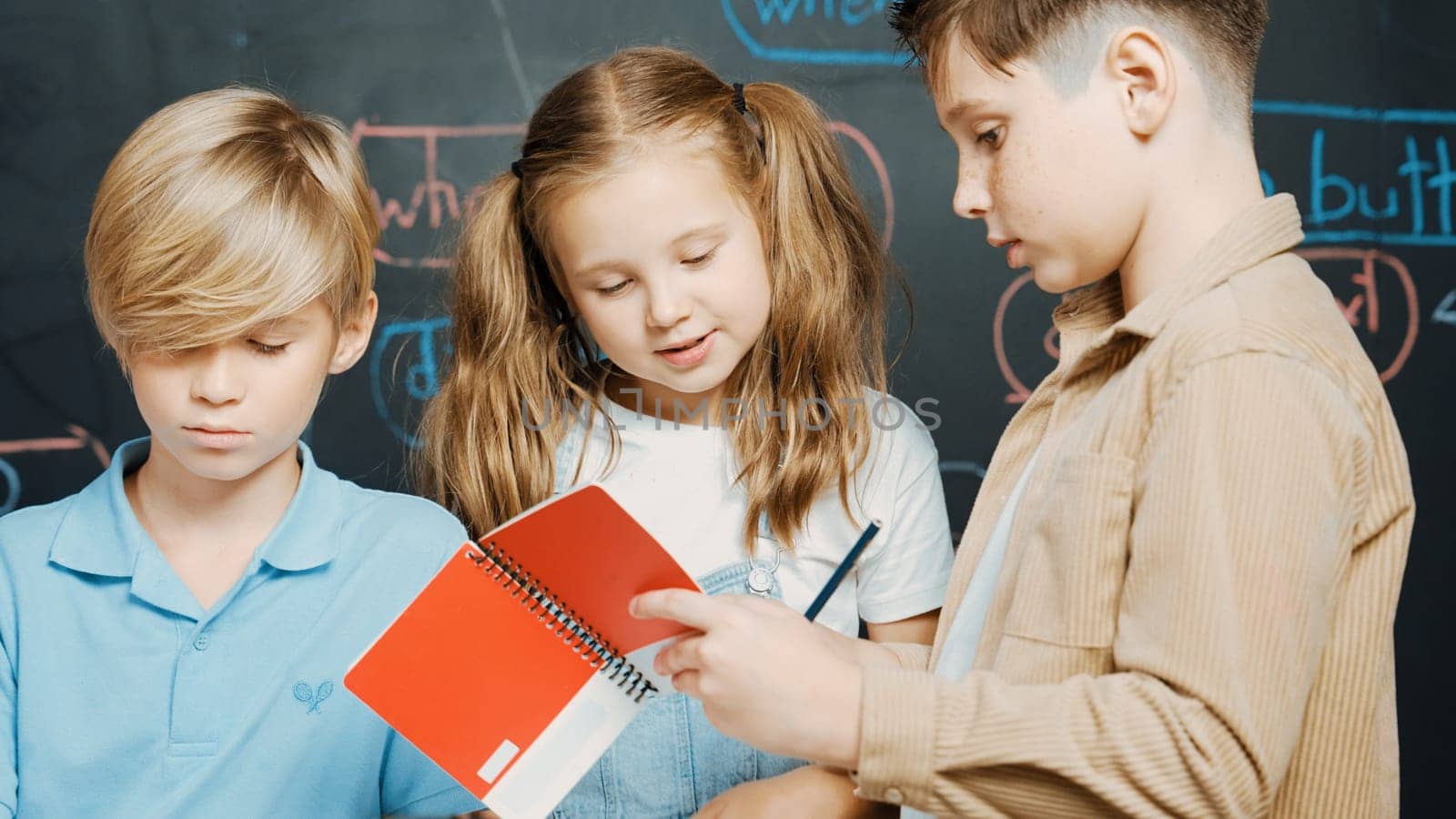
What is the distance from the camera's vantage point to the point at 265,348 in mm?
973

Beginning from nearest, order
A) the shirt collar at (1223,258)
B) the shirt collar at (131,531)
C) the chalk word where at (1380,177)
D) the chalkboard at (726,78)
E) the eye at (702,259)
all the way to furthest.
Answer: the shirt collar at (1223,258), the shirt collar at (131,531), the eye at (702,259), the chalkboard at (726,78), the chalk word where at (1380,177)

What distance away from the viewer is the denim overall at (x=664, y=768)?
3.73ft

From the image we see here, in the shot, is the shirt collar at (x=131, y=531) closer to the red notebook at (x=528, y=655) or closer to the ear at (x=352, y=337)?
the ear at (x=352, y=337)

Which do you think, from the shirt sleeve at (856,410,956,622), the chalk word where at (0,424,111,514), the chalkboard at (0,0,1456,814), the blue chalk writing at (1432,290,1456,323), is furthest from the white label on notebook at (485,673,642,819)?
the blue chalk writing at (1432,290,1456,323)

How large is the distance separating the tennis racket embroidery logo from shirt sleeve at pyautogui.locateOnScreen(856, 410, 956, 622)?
47cm

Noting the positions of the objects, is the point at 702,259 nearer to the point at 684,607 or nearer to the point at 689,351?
the point at 689,351

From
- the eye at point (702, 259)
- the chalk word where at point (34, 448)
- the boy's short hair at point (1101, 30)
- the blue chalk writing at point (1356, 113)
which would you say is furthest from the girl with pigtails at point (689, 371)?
the blue chalk writing at point (1356, 113)

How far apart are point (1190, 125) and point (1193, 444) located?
0.24 metres

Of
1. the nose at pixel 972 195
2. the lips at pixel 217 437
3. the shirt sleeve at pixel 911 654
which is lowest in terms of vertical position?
the shirt sleeve at pixel 911 654

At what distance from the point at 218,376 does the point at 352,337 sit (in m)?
0.15

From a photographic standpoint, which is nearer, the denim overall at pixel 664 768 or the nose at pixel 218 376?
the nose at pixel 218 376

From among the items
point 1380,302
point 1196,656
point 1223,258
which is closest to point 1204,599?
point 1196,656

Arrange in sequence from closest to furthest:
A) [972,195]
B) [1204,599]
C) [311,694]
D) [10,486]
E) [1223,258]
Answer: [1204,599] → [1223,258] → [972,195] → [311,694] → [10,486]

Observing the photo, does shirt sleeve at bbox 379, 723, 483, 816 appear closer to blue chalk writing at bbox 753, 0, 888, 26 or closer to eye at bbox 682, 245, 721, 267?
eye at bbox 682, 245, 721, 267
